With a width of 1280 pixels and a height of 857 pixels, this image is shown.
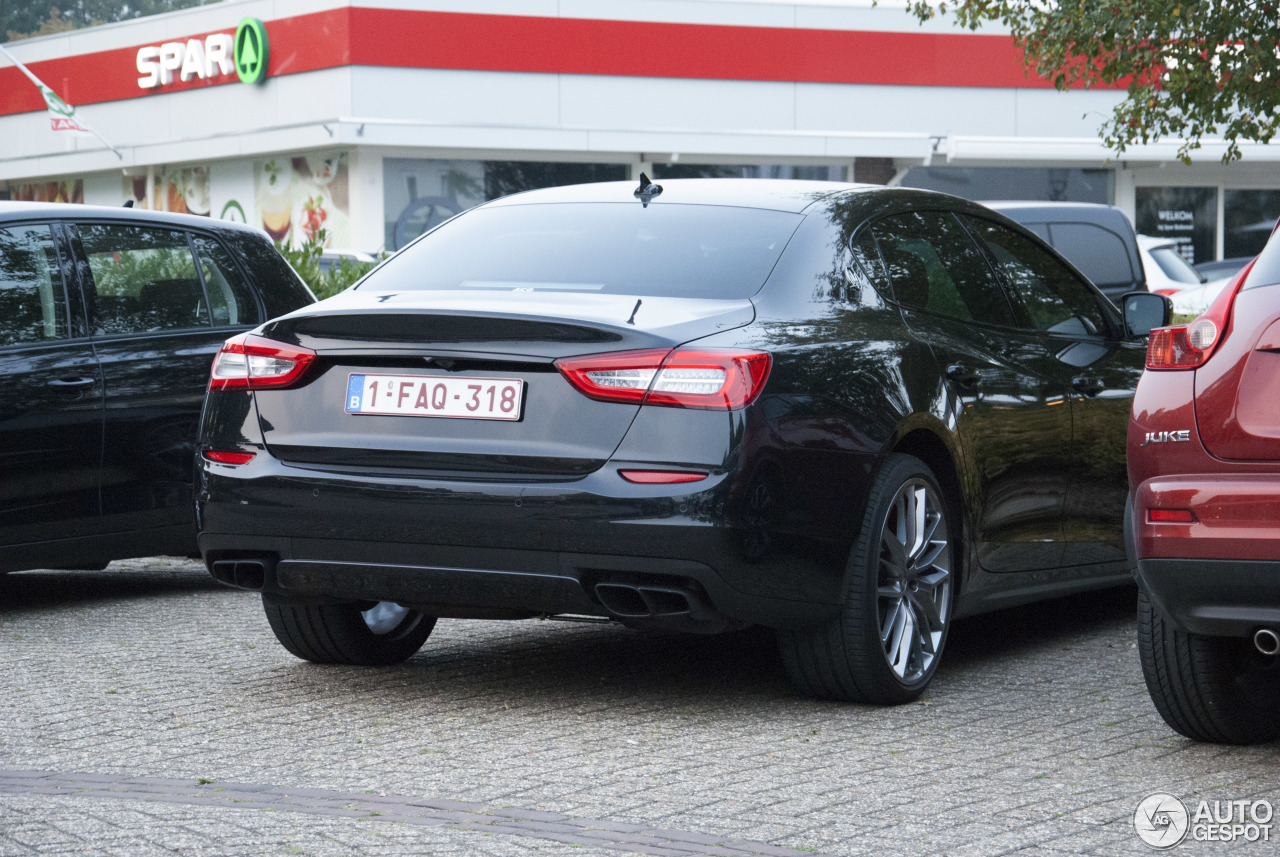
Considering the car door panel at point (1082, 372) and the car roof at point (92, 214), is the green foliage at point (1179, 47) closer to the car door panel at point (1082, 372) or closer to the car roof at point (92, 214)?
the car door panel at point (1082, 372)

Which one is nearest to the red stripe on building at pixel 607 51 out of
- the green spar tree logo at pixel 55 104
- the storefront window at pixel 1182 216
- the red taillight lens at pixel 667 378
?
the green spar tree logo at pixel 55 104

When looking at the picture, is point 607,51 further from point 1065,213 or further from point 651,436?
point 651,436

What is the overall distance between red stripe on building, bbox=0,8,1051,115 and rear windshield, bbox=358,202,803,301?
22.0 metres

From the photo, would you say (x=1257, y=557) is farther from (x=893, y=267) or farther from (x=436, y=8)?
(x=436, y=8)

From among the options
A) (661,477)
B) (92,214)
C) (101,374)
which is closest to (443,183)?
(92,214)

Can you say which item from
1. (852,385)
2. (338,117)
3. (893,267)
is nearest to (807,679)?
(852,385)

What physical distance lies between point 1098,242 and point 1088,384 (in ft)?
19.4

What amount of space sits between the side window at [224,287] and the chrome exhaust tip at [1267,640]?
15.6 feet

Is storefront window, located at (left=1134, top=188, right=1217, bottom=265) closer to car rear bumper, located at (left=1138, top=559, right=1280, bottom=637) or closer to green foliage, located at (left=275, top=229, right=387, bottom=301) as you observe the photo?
green foliage, located at (left=275, top=229, right=387, bottom=301)

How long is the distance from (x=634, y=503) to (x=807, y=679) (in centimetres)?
93

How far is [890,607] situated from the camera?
16.9 ft

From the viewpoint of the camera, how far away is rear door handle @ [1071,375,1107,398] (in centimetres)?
615

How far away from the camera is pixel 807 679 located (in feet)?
16.7

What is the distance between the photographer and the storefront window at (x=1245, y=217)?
33125 mm
